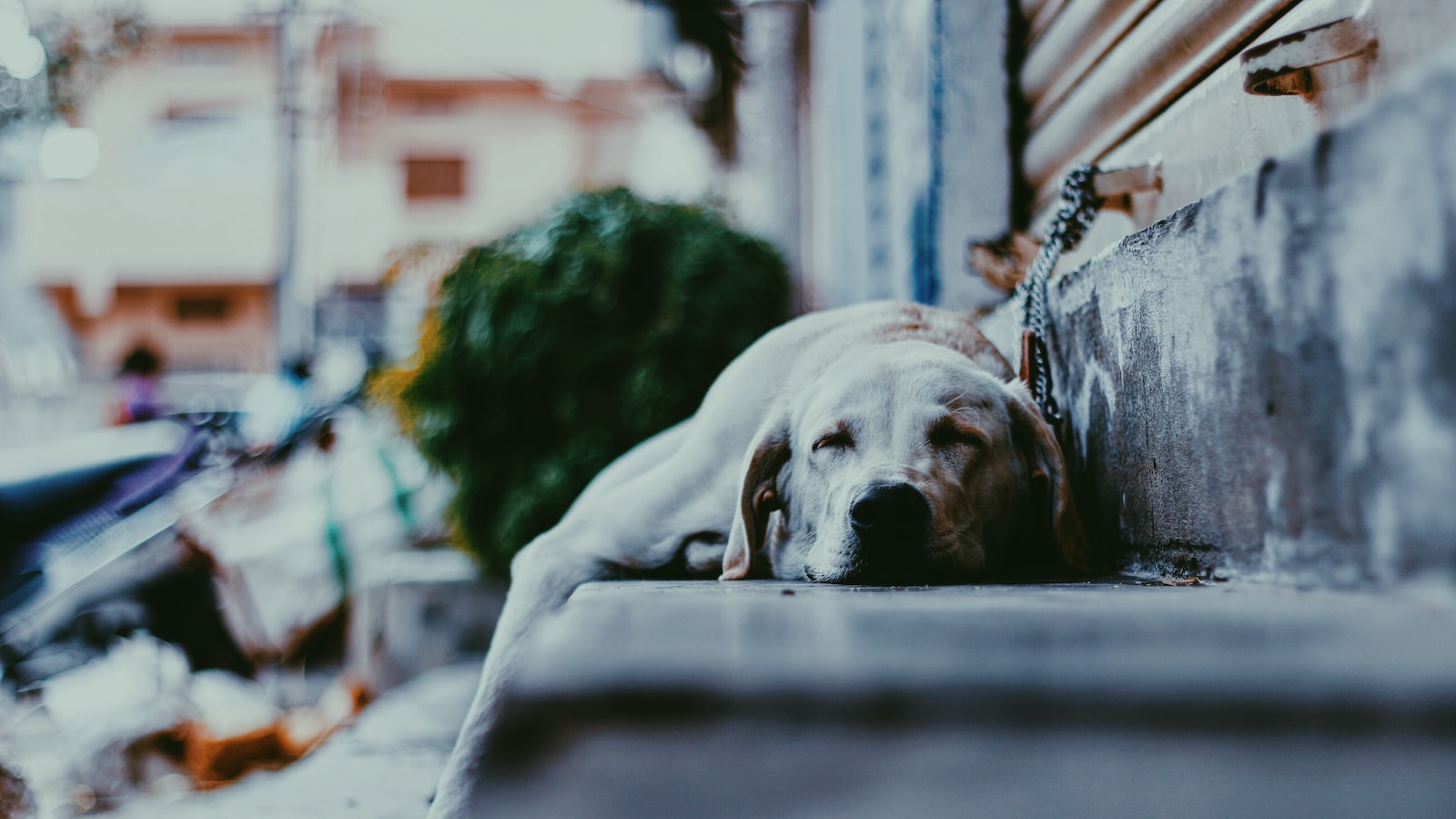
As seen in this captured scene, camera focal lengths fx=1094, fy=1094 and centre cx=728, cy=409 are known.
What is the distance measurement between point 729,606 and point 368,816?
5.91 ft

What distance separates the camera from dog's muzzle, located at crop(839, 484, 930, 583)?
1857 millimetres

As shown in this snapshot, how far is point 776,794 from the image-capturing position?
0.91 metres

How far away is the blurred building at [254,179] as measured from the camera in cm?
2455

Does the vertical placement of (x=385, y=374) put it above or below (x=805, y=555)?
above

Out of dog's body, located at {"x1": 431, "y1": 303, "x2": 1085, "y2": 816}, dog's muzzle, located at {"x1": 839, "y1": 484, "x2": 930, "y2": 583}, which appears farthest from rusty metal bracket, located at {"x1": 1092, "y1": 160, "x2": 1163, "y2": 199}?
dog's muzzle, located at {"x1": 839, "y1": 484, "x2": 930, "y2": 583}

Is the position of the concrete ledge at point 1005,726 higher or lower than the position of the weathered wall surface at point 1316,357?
lower

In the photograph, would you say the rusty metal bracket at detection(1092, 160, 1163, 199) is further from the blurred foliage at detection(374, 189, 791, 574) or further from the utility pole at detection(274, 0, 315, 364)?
the utility pole at detection(274, 0, 315, 364)

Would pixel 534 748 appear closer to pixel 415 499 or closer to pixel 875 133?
pixel 875 133

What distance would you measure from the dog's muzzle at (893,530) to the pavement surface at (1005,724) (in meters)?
0.85

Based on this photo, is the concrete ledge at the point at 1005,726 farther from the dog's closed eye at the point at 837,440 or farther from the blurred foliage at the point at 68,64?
the blurred foliage at the point at 68,64

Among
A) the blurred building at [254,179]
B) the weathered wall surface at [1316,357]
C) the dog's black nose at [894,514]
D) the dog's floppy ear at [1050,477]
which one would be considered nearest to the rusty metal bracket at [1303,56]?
the weathered wall surface at [1316,357]

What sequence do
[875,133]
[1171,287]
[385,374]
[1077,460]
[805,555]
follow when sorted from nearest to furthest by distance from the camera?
[1171,287], [805,555], [1077,460], [385,374], [875,133]

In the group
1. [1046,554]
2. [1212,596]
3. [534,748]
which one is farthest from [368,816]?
[1212,596]

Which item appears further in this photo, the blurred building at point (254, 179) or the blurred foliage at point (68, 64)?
the blurred building at point (254, 179)
